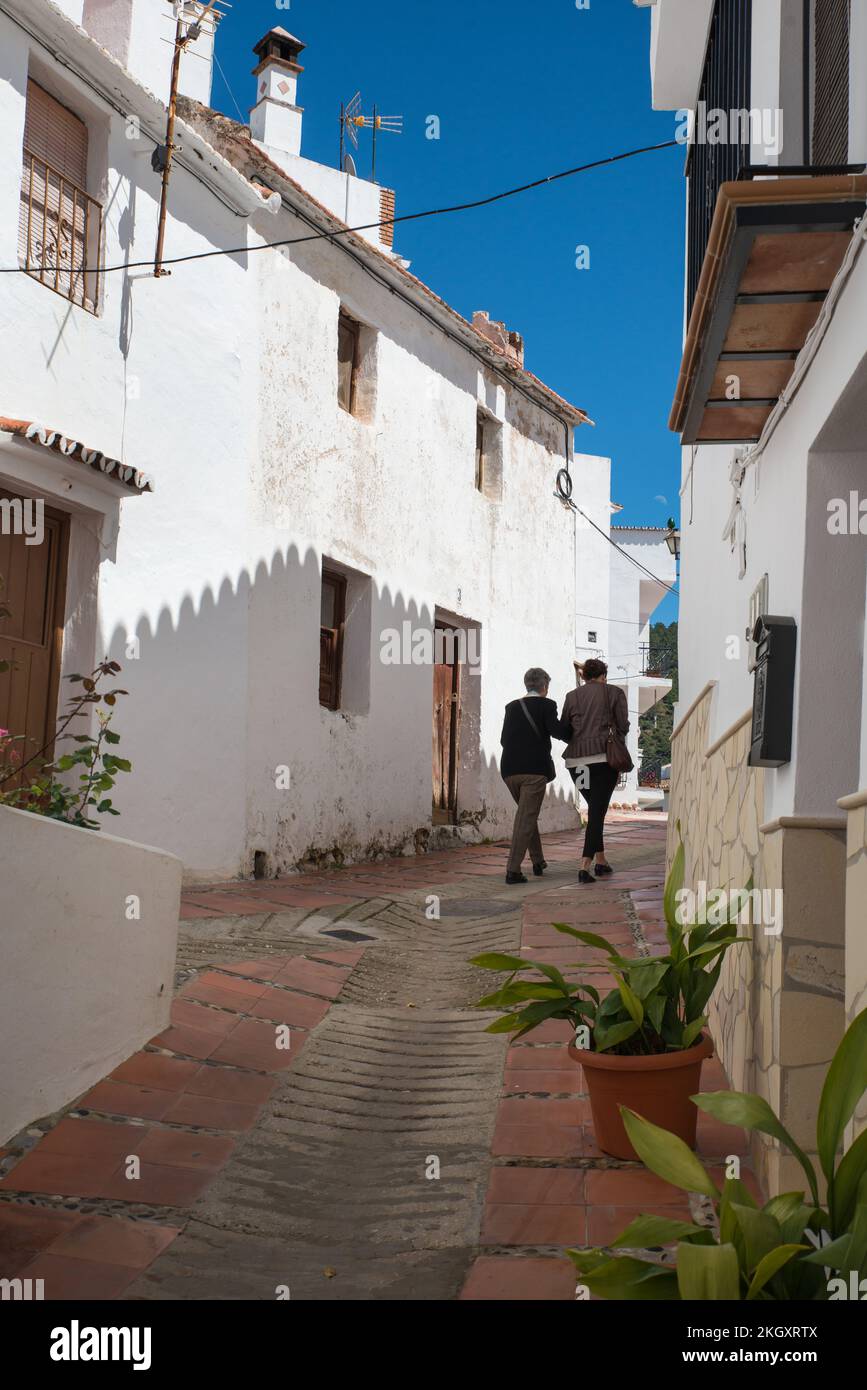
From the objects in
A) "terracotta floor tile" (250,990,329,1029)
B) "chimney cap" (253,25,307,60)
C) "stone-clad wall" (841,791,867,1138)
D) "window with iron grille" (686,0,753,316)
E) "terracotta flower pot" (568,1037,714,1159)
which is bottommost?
"terracotta floor tile" (250,990,329,1029)

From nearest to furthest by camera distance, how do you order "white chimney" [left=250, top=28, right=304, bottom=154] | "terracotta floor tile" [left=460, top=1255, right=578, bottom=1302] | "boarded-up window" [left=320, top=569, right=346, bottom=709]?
"terracotta floor tile" [left=460, top=1255, right=578, bottom=1302]
"boarded-up window" [left=320, top=569, right=346, bottom=709]
"white chimney" [left=250, top=28, right=304, bottom=154]

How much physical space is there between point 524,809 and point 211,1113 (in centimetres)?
473

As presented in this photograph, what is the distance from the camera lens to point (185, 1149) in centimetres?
368

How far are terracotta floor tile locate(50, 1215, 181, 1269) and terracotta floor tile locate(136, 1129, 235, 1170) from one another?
1.13ft

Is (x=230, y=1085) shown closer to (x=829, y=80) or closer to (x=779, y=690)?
(x=779, y=690)

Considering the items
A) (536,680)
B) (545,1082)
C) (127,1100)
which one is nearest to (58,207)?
(536,680)

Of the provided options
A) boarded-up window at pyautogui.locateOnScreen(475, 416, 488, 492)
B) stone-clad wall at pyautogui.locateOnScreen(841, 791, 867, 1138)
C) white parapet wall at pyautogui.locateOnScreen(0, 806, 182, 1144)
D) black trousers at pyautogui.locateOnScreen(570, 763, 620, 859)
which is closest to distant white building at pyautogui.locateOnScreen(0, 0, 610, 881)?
boarded-up window at pyautogui.locateOnScreen(475, 416, 488, 492)

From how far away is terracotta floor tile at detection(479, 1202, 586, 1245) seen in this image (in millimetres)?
3035

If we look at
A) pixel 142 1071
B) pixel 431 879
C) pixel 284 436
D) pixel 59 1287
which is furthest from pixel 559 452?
pixel 59 1287

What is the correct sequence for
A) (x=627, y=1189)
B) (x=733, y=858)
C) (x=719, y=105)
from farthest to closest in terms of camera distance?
(x=719, y=105)
(x=733, y=858)
(x=627, y=1189)

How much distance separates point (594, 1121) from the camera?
3.64 metres

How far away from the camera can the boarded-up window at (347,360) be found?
412 inches

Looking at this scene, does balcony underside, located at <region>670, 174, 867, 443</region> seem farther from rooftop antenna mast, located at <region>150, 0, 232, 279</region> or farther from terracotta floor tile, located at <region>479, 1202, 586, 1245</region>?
rooftop antenna mast, located at <region>150, 0, 232, 279</region>

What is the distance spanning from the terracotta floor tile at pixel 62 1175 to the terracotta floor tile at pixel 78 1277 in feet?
1.14
